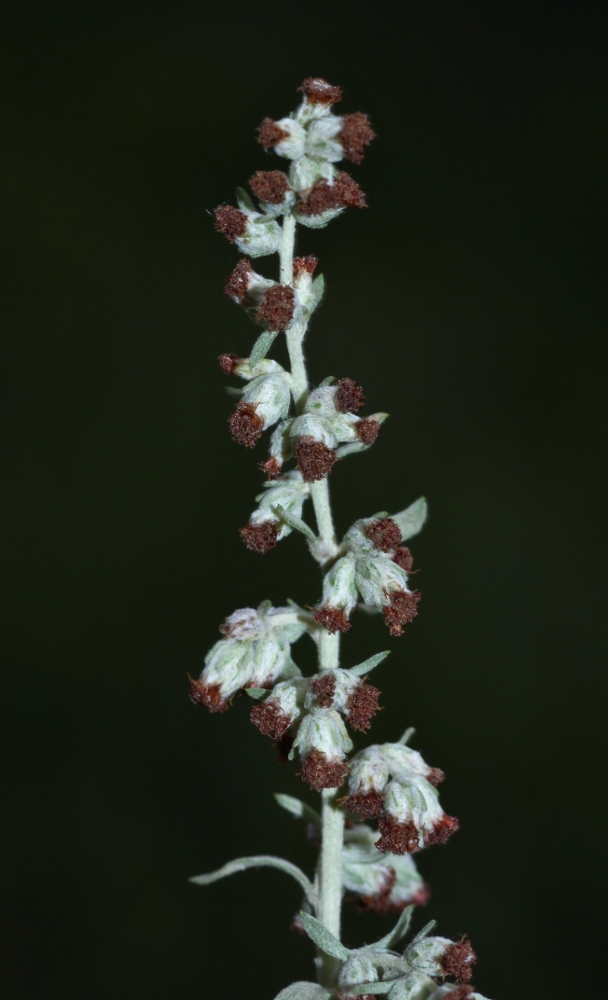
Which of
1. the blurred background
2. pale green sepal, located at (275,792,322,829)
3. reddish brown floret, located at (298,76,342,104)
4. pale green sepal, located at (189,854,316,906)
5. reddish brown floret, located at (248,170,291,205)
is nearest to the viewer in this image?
reddish brown floret, located at (248,170,291,205)

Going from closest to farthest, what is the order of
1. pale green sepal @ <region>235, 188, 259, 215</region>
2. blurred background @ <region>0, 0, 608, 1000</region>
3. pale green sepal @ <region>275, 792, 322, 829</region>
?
pale green sepal @ <region>235, 188, 259, 215</region> → pale green sepal @ <region>275, 792, 322, 829</region> → blurred background @ <region>0, 0, 608, 1000</region>

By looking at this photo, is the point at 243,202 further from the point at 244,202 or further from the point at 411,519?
the point at 411,519

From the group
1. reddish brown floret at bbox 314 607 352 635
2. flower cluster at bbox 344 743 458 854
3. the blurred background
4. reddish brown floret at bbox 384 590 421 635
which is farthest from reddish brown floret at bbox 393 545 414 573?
the blurred background

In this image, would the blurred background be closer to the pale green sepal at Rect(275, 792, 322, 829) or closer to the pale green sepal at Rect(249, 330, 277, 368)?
the pale green sepal at Rect(275, 792, 322, 829)

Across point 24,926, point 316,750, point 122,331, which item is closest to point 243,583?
point 122,331

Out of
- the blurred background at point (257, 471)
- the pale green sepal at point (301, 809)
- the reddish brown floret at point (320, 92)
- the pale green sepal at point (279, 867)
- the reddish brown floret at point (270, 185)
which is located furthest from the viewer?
the blurred background at point (257, 471)

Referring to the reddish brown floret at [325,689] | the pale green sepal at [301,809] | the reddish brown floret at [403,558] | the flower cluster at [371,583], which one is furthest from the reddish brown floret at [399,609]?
the pale green sepal at [301,809]

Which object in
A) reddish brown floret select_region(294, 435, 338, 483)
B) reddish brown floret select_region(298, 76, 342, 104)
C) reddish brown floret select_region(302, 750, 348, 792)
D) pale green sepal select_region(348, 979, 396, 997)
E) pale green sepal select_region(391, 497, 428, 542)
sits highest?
reddish brown floret select_region(298, 76, 342, 104)

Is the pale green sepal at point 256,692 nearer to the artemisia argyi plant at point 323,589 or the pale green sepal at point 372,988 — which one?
the artemisia argyi plant at point 323,589
